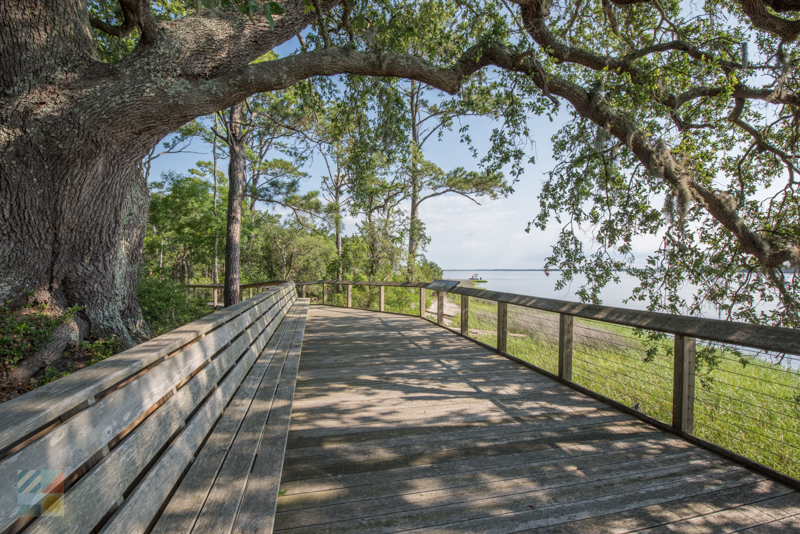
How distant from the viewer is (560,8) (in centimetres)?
655

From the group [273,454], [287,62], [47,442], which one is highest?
[287,62]

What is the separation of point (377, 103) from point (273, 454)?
6.48m

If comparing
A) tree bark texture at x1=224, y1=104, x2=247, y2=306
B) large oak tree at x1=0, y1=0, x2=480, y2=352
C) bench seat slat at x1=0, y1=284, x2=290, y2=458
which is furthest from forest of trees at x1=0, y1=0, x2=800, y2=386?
tree bark texture at x1=224, y1=104, x2=247, y2=306

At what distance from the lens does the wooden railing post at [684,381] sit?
2.79 meters

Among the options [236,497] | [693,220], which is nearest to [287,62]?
[236,497]

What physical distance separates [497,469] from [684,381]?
65.6 inches

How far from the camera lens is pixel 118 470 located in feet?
3.76

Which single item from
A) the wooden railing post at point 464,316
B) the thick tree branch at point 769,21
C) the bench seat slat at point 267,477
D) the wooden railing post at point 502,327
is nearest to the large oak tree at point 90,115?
the bench seat slat at point 267,477

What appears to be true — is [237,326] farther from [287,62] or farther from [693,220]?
[693,220]

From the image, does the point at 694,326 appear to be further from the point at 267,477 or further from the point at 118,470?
the point at 118,470

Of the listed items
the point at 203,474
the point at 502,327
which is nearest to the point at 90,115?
the point at 203,474

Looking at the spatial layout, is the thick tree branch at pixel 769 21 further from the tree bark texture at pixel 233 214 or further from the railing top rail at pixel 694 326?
the tree bark texture at pixel 233 214

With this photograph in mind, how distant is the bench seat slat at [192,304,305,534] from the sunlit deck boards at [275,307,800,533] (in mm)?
350

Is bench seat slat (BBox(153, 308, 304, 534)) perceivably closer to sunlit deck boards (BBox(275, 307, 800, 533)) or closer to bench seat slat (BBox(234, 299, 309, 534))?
bench seat slat (BBox(234, 299, 309, 534))
